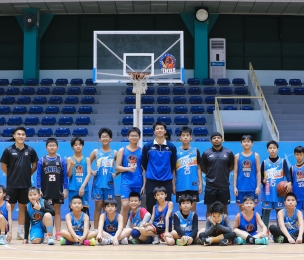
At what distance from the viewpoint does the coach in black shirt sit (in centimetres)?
805

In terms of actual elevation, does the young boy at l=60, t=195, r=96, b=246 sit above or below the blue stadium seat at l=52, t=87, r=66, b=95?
below

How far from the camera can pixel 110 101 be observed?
1998 cm

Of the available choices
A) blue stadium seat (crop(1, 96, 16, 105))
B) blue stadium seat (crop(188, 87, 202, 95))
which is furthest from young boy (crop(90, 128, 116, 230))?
blue stadium seat (crop(1, 96, 16, 105))

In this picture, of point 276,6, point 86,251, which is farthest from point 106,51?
point 276,6

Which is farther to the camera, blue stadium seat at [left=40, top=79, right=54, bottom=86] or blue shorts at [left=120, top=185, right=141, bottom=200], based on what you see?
blue stadium seat at [left=40, top=79, right=54, bottom=86]

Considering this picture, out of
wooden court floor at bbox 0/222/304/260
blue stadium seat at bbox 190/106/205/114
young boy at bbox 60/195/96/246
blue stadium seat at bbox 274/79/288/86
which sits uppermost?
blue stadium seat at bbox 274/79/288/86

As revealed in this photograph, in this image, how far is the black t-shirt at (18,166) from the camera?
816 centimetres

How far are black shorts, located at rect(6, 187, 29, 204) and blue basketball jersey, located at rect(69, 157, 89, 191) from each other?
68 centimetres

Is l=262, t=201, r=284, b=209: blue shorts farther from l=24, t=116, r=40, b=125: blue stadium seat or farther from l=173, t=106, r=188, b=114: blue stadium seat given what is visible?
l=24, t=116, r=40, b=125: blue stadium seat

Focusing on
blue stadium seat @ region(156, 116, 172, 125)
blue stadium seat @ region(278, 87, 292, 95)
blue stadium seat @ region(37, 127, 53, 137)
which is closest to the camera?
blue stadium seat @ region(37, 127, 53, 137)

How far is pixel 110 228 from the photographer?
24.4 ft

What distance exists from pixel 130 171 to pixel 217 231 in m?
1.62

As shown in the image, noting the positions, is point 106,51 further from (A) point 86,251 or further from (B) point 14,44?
(B) point 14,44

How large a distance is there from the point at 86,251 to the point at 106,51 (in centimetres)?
782
